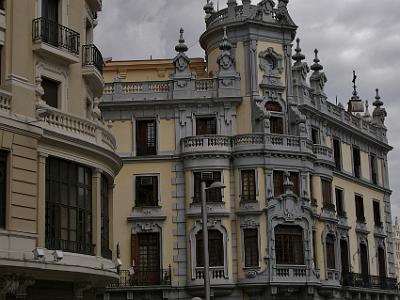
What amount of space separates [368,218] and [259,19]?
17.0 meters

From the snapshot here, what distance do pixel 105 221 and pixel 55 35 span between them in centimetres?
700

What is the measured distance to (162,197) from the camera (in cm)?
4859

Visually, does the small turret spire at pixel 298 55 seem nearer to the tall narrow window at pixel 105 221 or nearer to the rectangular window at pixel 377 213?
the rectangular window at pixel 377 213

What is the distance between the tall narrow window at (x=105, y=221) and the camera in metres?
30.5

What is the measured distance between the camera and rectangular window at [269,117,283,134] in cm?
4991

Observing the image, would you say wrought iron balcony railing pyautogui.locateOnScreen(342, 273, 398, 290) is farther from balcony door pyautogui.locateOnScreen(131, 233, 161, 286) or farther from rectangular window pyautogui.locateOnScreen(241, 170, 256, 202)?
balcony door pyautogui.locateOnScreen(131, 233, 161, 286)

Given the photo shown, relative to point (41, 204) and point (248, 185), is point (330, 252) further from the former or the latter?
point (41, 204)

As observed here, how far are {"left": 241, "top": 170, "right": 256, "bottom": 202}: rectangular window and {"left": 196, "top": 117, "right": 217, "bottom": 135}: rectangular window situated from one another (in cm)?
313

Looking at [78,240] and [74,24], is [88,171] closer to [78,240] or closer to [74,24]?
[78,240]

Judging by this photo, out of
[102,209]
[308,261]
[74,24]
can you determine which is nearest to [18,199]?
[102,209]

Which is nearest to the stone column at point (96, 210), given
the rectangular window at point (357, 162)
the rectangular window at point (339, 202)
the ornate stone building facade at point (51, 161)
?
the ornate stone building facade at point (51, 161)

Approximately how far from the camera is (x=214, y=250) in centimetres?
4725

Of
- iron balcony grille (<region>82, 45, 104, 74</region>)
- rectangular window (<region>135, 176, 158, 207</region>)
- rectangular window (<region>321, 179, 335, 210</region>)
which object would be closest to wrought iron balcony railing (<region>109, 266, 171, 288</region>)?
rectangular window (<region>135, 176, 158, 207</region>)

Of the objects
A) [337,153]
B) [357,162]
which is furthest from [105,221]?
[357,162]
